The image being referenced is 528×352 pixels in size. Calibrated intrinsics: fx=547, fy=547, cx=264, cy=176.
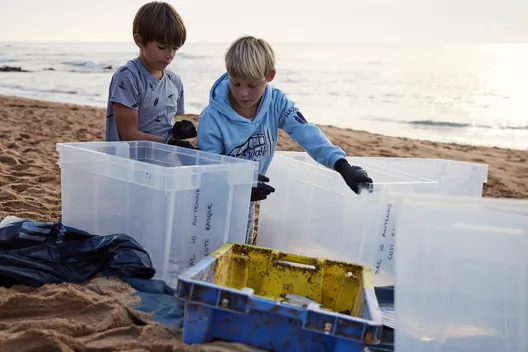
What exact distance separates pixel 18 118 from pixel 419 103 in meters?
8.38

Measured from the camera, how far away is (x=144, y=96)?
2.71 meters

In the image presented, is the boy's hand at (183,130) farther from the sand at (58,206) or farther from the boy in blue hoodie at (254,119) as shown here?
the sand at (58,206)

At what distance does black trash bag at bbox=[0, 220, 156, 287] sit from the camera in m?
2.06

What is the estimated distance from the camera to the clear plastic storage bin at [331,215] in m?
2.33

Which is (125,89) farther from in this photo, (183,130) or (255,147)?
(255,147)

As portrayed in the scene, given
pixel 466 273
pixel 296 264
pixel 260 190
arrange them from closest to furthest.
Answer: pixel 466 273 < pixel 296 264 < pixel 260 190

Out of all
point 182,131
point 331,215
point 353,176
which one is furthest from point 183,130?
point 353,176

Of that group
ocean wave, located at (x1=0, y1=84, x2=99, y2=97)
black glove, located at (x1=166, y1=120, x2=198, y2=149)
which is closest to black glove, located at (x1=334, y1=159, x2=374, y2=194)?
black glove, located at (x1=166, y1=120, x2=198, y2=149)

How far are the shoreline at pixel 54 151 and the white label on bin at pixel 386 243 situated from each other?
1682 millimetres

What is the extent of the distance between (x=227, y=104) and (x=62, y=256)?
93 cm

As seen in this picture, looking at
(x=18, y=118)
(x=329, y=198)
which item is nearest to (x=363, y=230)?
(x=329, y=198)

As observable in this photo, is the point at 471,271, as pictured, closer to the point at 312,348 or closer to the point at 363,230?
the point at 312,348

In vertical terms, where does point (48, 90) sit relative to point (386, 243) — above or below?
above

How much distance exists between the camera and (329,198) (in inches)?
98.7
